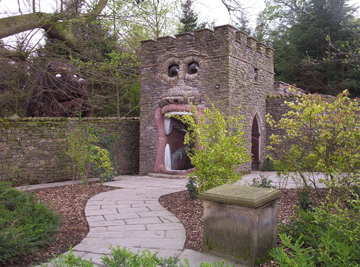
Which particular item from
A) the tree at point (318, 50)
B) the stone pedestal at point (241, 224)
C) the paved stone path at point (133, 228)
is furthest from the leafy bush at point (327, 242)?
the tree at point (318, 50)

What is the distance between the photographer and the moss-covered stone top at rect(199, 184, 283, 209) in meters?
2.95

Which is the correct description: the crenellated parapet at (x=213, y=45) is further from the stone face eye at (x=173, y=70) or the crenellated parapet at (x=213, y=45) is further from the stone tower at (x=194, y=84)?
the stone face eye at (x=173, y=70)

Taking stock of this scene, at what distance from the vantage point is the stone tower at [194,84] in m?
9.55

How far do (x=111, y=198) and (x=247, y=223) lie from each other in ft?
13.0

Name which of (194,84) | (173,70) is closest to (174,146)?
(194,84)

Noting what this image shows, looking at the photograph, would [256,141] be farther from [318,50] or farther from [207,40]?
[318,50]

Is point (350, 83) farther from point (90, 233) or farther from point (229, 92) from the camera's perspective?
point (90, 233)

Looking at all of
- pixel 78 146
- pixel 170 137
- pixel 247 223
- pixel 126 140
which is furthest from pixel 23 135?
pixel 247 223

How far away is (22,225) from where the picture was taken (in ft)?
11.7

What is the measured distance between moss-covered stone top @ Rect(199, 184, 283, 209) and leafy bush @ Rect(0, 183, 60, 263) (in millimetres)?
1942

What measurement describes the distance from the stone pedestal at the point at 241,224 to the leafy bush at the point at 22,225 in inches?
74.9

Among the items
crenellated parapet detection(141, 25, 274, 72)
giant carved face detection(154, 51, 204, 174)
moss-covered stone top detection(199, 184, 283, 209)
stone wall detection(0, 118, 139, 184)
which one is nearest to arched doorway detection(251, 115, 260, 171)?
crenellated parapet detection(141, 25, 274, 72)

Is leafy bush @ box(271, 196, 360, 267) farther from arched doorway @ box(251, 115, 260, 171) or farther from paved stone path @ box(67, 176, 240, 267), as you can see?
arched doorway @ box(251, 115, 260, 171)

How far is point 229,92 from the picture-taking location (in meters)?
9.39
